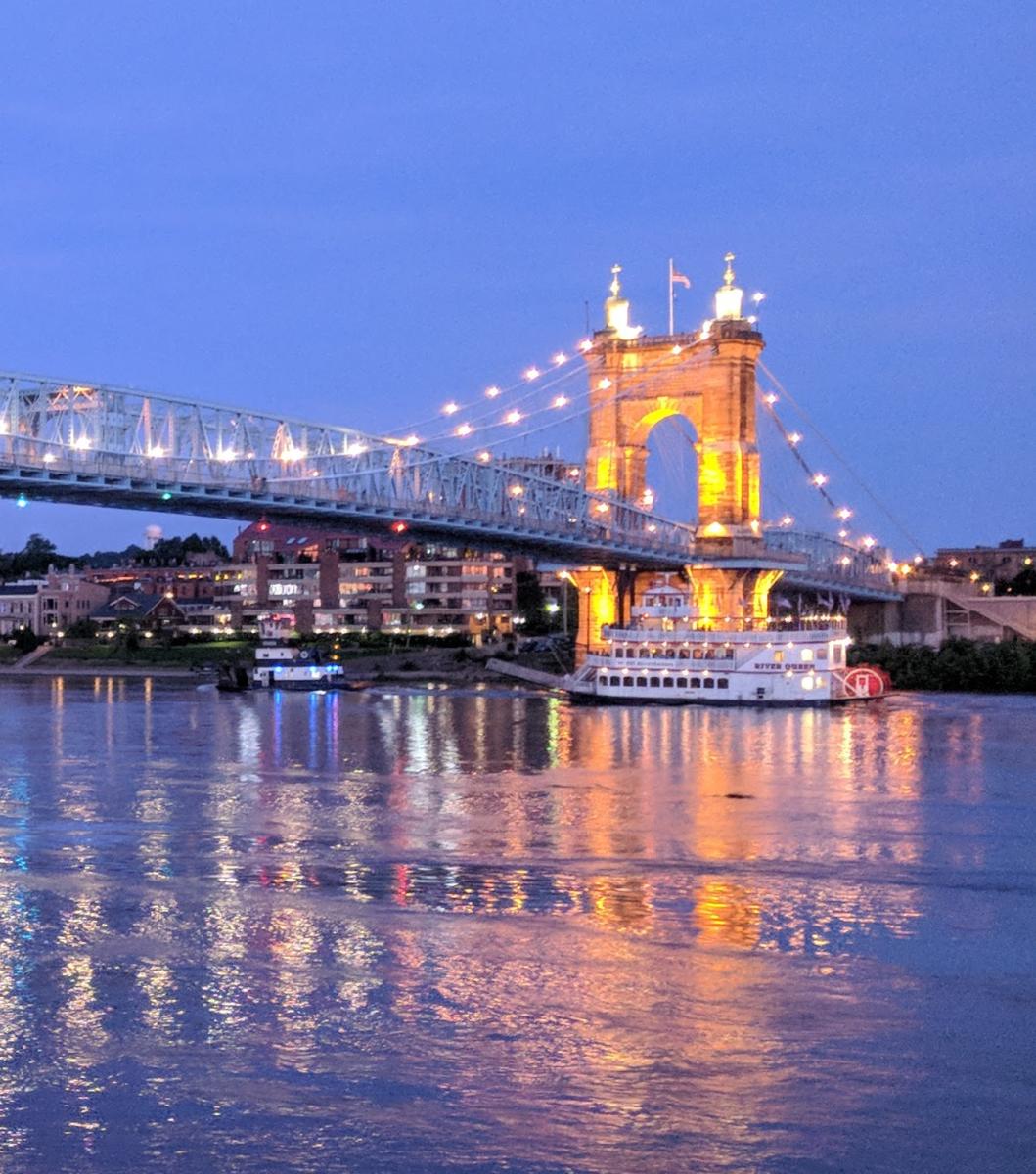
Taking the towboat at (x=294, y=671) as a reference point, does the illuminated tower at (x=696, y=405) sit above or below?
above

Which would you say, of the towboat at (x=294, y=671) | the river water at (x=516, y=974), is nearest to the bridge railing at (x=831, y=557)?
the towboat at (x=294, y=671)

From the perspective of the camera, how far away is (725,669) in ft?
199

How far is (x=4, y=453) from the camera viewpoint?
43750 mm

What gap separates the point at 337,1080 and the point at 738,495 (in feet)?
223

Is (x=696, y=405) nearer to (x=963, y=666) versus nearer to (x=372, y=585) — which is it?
(x=963, y=666)

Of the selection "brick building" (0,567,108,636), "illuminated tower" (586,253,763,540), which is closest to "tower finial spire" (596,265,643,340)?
"illuminated tower" (586,253,763,540)

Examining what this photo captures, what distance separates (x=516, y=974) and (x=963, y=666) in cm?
5939

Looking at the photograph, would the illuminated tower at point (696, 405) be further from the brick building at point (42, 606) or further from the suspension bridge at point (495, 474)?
the brick building at point (42, 606)

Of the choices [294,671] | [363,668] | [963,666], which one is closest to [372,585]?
[363,668]

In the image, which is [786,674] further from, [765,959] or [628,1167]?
[628,1167]

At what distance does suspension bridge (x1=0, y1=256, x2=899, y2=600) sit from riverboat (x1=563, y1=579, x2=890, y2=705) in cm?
662

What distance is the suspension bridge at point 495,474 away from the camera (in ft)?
161

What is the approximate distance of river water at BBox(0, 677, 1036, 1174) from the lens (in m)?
11.2

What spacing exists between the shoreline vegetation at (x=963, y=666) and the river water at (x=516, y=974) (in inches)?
1551
